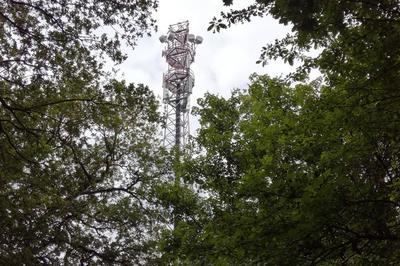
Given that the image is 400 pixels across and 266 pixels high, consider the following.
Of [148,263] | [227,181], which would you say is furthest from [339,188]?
[148,263]

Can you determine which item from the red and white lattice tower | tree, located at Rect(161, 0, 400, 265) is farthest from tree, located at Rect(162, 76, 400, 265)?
the red and white lattice tower

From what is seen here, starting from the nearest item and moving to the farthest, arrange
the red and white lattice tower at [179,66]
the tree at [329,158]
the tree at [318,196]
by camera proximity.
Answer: the tree at [329,158], the tree at [318,196], the red and white lattice tower at [179,66]

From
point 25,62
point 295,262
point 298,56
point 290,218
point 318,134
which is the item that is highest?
point 25,62

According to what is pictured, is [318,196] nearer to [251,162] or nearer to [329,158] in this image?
[329,158]

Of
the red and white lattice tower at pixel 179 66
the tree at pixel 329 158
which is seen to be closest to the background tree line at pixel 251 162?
the tree at pixel 329 158

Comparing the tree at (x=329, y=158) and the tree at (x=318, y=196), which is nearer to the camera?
the tree at (x=329, y=158)

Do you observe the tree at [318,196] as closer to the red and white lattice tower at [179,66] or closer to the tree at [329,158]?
the tree at [329,158]

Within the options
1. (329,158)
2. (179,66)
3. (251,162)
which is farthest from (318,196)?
(179,66)

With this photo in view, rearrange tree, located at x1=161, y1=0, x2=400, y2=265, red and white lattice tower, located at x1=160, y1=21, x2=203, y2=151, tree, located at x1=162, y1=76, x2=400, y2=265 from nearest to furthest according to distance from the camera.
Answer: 1. tree, located at x1=161, y1=0, x2=400, y2=265
2. tree, located at x1=162, y1=76, x2=400, y2=265
3. red and white lattice tower, located at x1=160, y1=21, x2=203, y2=151

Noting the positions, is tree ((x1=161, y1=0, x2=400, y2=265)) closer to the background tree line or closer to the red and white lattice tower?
the background tree line

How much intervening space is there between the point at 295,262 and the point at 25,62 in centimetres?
522

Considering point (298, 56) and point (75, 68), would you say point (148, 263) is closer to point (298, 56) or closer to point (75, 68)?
point (75, 68)

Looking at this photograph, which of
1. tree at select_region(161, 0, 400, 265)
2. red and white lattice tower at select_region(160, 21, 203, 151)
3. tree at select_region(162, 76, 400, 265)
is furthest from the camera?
red and white lattice tower at select_region(160, 21, 203, 151)

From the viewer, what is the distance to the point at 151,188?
13094mm
